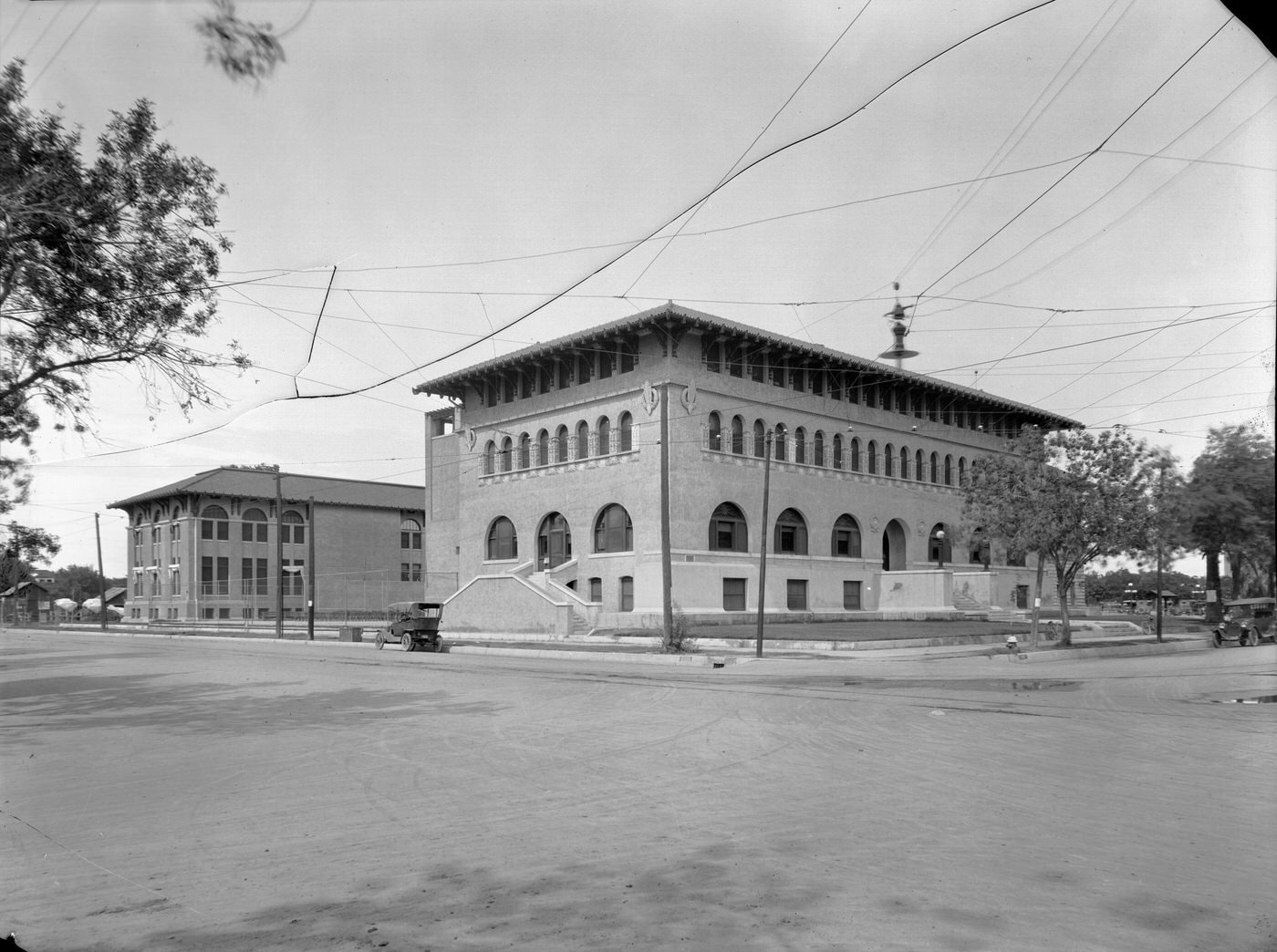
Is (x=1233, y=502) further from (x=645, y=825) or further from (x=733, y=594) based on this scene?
(x=733, y=594)

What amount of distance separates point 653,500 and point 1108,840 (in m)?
37.5

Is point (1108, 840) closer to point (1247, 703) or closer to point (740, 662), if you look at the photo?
point (1247, 703)

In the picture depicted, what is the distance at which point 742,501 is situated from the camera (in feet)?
153

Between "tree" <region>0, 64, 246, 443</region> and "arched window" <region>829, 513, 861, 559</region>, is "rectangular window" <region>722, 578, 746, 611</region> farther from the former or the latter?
"tree" <region>0, 64, 246, 443</region>

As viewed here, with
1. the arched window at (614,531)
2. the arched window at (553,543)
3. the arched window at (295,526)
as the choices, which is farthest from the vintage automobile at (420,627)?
the arched window at (295,526)

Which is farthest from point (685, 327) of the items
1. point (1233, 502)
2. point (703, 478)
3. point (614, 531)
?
point (1233, 502)

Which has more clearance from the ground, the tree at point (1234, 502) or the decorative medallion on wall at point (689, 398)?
the decorative medallion on wall at point (689, 398)

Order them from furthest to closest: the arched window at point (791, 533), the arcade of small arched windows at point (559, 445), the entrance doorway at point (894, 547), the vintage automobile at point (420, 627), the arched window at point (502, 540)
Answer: the entrance doorway at point (894, 547) → the arched window at point (502, 540) → the arched window at point (791, 533) → the arcade of small arched windows at point (559, 445) → the vintage automobile at point (420, 627)

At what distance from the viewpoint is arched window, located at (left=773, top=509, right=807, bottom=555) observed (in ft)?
159

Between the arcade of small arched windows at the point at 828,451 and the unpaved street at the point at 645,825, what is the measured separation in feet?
101

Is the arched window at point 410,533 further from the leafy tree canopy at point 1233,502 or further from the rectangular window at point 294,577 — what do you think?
the leafy tree canopy at point 1233,502

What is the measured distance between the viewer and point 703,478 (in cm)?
4478

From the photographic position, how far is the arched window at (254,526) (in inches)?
2297

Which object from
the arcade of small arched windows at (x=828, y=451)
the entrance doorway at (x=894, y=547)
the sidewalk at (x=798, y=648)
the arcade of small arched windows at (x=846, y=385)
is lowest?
the sidewalk at (x=798, y=648)
